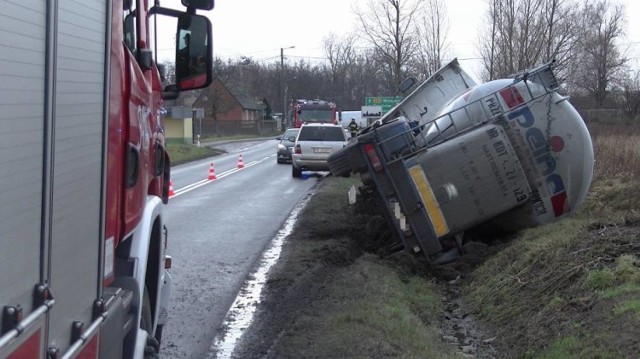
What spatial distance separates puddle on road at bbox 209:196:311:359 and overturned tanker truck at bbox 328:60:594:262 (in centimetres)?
171

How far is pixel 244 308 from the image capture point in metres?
7.88

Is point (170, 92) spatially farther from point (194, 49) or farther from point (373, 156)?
point (373, 156)

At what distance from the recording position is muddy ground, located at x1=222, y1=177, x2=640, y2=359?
19.2ft

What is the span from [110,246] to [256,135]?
84174mm

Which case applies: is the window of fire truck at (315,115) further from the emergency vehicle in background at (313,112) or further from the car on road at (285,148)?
the car on road at (285,148)

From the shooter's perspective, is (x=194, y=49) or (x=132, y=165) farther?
(x=194, y=49)

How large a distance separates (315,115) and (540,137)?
107 ft

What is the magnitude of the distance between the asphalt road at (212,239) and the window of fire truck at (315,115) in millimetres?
15425

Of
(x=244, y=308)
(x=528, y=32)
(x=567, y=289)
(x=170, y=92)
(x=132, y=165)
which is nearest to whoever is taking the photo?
(x=132, y=165)

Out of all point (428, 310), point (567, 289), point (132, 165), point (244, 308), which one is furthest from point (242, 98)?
point (132, 165)

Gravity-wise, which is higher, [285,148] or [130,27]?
[130,27]

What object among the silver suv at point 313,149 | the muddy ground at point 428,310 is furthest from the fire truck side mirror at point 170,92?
the silver suv at point 313,149

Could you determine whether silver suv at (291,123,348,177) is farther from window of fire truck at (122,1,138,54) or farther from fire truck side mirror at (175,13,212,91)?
window of fire truck at (122,1,138,54)

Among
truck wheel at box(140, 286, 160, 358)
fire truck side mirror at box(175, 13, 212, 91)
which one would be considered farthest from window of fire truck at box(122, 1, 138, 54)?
Result: truck wheel at box(140, 286, 160, 358)
